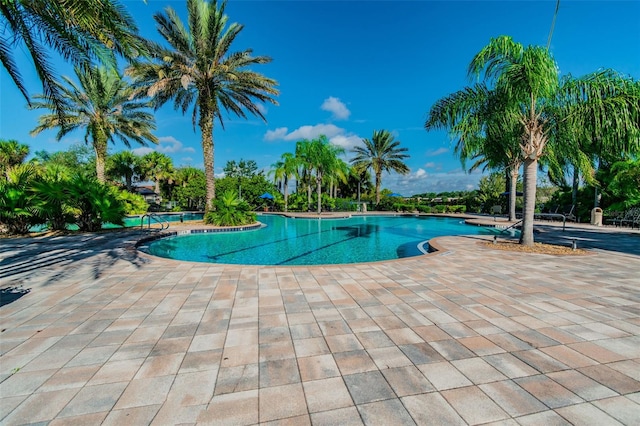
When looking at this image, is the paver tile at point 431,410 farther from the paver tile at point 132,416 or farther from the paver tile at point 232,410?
the paver tile at point 132,416

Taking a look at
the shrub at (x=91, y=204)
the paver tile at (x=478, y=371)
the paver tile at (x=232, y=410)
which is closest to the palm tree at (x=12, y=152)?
the shrub at (x=91, y=204)

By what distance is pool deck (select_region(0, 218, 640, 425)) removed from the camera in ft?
6.70

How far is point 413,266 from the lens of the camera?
627 cm

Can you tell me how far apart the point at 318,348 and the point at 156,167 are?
31.9 m

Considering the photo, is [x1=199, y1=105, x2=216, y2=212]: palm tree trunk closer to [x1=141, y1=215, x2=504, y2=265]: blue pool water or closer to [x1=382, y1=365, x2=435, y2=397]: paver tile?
[x1=141, y1=215, x2=504, y2=265]: blue pool water

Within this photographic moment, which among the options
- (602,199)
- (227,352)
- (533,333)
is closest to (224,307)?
(227,352)

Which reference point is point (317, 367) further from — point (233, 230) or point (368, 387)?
point (233, 230)

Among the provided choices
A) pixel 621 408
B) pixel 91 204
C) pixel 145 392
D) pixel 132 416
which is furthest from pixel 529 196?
pixel 91 204

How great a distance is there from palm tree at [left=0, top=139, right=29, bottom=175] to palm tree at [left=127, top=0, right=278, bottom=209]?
49.2 ft

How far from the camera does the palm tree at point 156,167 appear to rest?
29.0m

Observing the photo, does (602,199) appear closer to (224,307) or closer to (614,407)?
(614,407)

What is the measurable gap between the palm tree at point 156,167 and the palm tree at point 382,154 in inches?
789

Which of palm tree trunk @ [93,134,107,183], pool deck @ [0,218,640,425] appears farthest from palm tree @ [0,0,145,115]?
palm tree trunk @ [93,134,107,183]

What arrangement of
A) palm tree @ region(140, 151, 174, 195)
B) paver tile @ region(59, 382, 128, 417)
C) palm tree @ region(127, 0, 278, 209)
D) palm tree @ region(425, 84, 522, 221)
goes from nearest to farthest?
paver tile @ region(59, 382, 128, 417)
palm tree @ region(425, 84, 522, 221)
palm tree @ region(127, 0, 278, 209)
palm tree @ region(140, 151, 174, 195)
